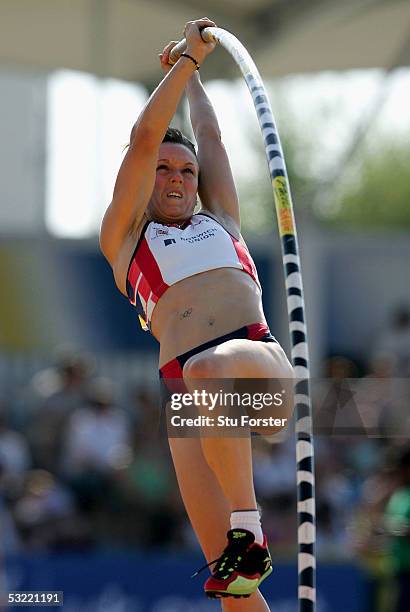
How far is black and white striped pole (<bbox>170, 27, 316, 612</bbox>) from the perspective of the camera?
7.30m

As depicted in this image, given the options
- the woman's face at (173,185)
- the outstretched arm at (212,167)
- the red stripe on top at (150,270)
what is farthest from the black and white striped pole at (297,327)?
the red stripe on top at (150,270)

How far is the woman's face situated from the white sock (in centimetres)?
160

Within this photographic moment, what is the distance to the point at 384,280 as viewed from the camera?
730 inches

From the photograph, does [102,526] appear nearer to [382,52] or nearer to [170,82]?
[170,82]

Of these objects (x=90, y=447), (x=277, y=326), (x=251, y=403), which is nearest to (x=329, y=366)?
(x=277, y=326)

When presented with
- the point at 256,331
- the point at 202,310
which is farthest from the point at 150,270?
the point at 256,331

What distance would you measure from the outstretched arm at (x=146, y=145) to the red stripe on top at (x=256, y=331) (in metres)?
0.82

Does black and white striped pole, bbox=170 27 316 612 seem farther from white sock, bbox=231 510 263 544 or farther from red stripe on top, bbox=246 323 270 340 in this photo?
white sock, bbox=231 510 263 544

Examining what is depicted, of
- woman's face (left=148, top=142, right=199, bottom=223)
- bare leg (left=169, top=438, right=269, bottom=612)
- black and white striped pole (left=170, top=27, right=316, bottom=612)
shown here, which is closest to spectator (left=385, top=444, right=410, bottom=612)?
black and white striped pole (left=170, top=27, right=316, bottom=612)

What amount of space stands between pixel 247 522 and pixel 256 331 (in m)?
0.98

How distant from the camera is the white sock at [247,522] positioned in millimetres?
6805

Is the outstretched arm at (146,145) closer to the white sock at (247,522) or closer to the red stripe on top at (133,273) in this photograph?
the red stripe on top at (133,273)

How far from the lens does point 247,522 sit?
22.4ft

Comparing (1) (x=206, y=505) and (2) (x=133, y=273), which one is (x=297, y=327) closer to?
(2) (x=133, y=273)
